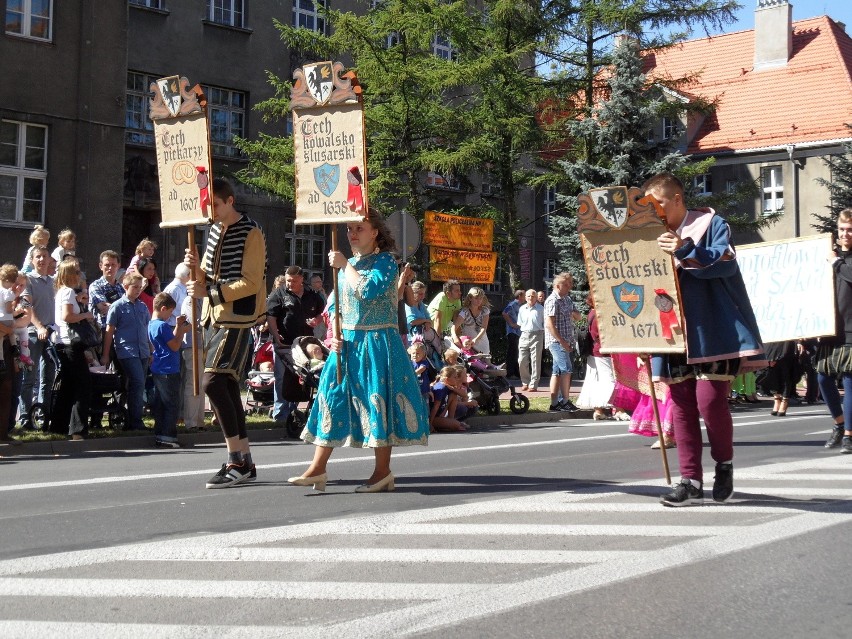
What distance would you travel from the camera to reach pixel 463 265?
87.2 ft

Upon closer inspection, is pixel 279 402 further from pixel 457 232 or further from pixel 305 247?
pixel 305 247

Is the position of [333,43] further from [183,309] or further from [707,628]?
[707,628]

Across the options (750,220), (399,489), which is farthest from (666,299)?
(750,220)

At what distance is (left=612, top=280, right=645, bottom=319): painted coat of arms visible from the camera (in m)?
7.50

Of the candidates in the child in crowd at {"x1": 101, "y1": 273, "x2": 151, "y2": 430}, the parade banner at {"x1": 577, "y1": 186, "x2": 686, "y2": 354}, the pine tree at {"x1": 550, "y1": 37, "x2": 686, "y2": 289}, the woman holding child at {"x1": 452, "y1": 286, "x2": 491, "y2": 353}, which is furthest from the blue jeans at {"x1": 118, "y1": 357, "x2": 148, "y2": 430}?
the pine tree at {"x1": 550, "y1": 37, "x2": 686, "y2": 289}

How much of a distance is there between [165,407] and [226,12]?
2110cm

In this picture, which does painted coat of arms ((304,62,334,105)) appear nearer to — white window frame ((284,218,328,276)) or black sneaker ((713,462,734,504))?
black sneaker ((713,462,734,504))

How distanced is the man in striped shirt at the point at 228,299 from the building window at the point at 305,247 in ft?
83.4

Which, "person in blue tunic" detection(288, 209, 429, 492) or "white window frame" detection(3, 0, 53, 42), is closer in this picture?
"person in blue tunic" detection(288, 209, 429, 492)

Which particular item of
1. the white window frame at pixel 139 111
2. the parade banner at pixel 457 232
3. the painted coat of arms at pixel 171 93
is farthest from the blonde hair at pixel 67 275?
the white window frame at pixel 139 111

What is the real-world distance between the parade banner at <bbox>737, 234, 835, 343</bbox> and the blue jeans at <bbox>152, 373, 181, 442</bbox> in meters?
6.23

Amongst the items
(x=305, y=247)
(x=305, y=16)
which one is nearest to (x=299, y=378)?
(x=305, y=247)

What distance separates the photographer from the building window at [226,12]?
31344 mm

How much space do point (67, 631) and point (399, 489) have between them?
166 inches
